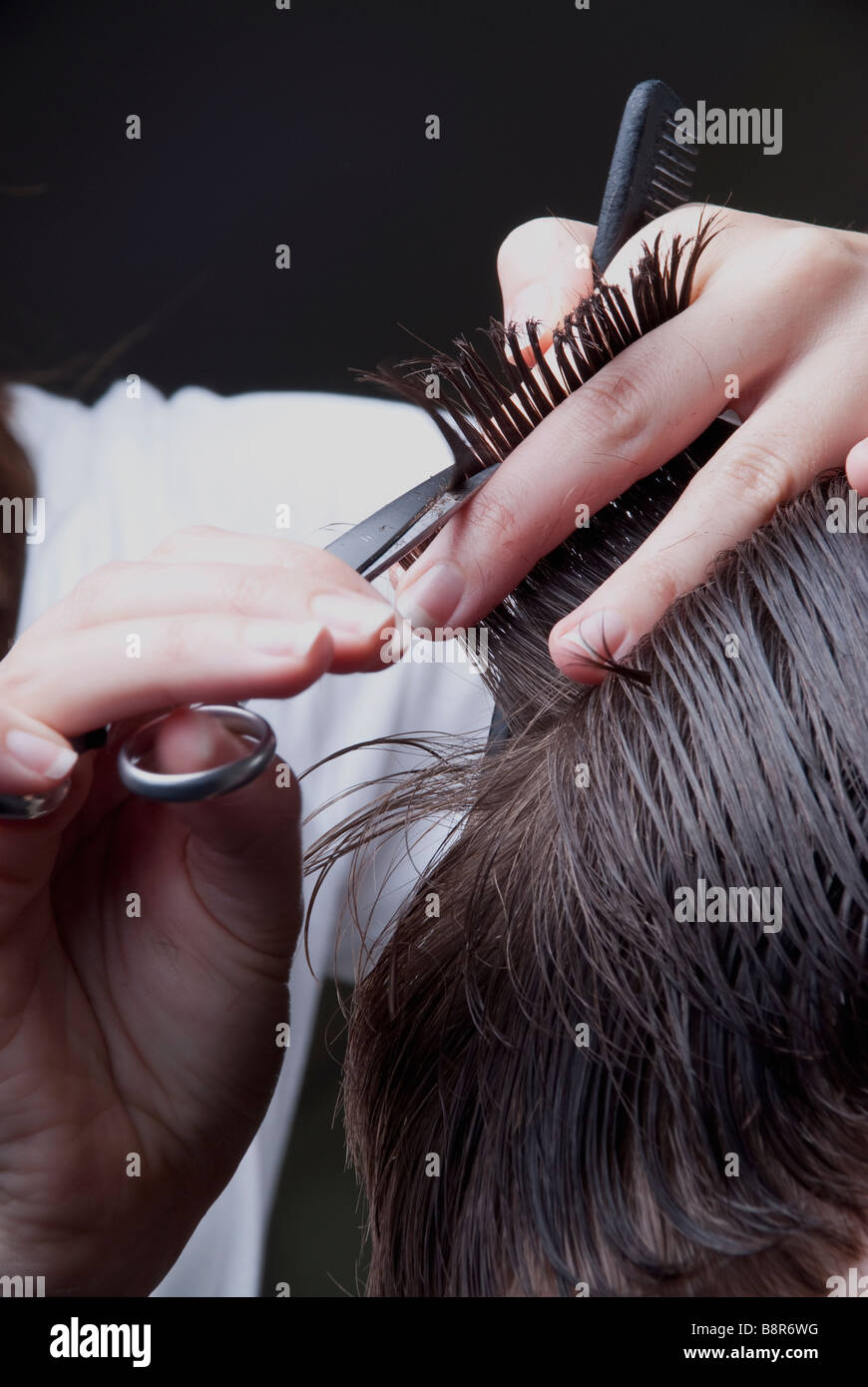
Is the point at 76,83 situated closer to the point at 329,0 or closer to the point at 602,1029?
the point at 329,0

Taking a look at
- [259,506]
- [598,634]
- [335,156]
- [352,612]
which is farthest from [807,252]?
[335,156]

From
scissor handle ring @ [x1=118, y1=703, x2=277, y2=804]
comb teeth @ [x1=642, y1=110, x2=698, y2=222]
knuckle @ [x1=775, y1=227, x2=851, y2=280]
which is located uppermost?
comb teeth @ [x1=642, y1=110, x2=698, y2=222]

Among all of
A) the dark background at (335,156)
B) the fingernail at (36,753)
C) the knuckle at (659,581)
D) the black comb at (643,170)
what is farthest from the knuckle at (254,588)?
the dark background at (335,156)

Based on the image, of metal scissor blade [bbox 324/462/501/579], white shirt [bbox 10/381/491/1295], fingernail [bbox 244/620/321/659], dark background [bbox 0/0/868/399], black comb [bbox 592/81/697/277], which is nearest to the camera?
fingernail [bbox 244/620/321/659]

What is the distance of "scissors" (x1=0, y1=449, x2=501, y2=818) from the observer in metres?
0.43

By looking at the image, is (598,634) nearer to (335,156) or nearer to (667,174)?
(667,174)

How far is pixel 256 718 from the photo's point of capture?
47 centimetres

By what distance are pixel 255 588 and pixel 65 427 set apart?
959mm

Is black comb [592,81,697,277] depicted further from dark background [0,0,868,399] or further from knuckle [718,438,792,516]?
dark background [0,0,868,399]

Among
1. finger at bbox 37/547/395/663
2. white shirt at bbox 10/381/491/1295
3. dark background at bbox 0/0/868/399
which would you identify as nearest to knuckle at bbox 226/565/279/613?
finger at bbox 37/547/395/663

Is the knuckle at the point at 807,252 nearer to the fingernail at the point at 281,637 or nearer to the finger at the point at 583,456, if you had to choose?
the finger at the point at 583,456

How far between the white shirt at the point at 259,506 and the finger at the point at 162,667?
0.68 m

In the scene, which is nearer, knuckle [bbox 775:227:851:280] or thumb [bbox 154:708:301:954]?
thumb [bbox 154:708:301:954]

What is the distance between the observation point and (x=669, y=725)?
20.4 inches
